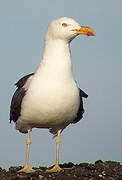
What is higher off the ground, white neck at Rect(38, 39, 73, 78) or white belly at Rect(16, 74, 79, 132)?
white neck at Rect(38, 39, 73, 78)

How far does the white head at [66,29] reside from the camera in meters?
14.6

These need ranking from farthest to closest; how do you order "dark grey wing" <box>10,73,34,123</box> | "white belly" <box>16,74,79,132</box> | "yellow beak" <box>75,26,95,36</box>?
"dark grey wing" <box>10,73,34,123</box>
"white belly" <box>16,74,79,132</box>
"yellow beak" <box>75,26,95,36</box>

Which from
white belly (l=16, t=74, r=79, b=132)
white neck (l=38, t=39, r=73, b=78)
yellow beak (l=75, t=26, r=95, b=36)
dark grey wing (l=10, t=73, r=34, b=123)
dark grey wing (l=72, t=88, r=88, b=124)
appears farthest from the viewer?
dark grey wing (l=72, t=88, r=88, b=124)

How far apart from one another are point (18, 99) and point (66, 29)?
2.78m

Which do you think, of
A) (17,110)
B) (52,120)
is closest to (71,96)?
(52,120)

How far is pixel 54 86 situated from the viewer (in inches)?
577

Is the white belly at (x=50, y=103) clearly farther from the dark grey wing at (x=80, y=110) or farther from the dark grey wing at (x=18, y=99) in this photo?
the dark grey wing at (x=80, y=110)

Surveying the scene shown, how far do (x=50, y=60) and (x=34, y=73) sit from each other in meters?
0.83

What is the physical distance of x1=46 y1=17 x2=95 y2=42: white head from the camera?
14.6 meters

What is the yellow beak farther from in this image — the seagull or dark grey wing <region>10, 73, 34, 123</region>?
dark grey wing <region>10, 73, 34, 123</region>

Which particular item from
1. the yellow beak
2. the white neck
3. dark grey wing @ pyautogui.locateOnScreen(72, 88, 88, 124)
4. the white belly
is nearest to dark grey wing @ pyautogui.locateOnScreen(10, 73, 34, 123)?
the white belly

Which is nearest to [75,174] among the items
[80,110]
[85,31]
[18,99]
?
[80,110]

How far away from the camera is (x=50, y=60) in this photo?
49.3ft

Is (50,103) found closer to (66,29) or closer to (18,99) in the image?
(18,99)
